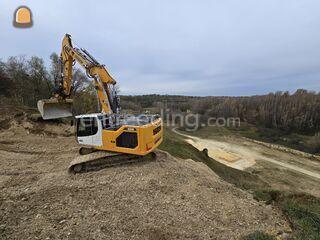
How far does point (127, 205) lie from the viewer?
839 centimetres

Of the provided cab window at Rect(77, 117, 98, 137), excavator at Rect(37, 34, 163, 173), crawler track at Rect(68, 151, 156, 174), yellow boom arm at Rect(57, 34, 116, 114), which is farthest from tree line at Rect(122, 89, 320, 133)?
crawler track at Rect(68, 151, 156, 174)

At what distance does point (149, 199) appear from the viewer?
8773 millimetres

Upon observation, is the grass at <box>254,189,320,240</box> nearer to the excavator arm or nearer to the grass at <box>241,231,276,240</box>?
the grass at <box>241,231,276,240</box>

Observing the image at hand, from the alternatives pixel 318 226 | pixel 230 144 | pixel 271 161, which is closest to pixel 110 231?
pixel 318 226

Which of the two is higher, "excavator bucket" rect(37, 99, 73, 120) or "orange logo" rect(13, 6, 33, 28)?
"orange logo" rect(13, 6, 33, 28)

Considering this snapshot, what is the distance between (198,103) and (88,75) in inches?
3943

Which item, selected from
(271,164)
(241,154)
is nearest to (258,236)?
(271,164)

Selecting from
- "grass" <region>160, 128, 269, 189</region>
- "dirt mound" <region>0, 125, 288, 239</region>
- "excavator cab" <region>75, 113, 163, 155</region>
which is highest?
"excavator cab" <region>75, 113, 163, 155</region>

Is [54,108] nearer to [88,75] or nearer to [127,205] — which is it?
[88,75]

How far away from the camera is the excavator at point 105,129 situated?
36.1 ft

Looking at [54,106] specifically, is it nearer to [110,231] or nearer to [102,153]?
[102,153]

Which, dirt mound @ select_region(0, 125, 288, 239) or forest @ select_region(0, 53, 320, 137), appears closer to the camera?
dirt mound @ select_region(0, 125, 288, 239)

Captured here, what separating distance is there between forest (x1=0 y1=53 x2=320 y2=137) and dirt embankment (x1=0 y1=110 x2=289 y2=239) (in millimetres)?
7578

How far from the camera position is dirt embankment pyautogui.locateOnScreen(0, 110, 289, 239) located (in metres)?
7.21
